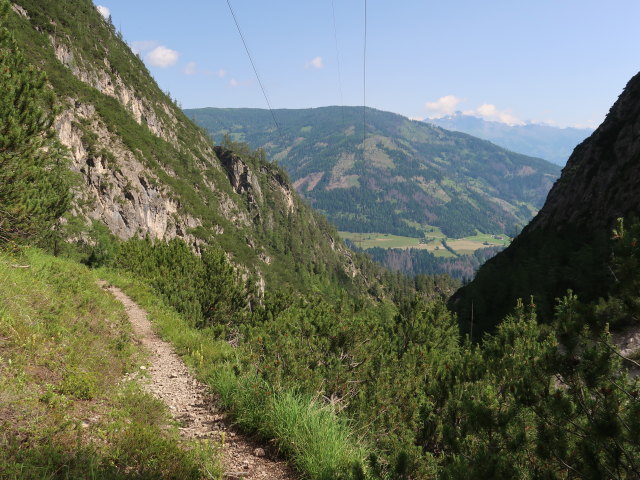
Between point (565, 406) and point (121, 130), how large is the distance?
104595 mm

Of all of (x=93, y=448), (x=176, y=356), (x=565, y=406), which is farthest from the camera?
(x=176, y=356)

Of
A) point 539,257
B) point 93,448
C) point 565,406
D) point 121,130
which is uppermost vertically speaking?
point 121,130

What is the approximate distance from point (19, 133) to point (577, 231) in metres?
60.4

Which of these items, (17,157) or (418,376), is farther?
(17,157)

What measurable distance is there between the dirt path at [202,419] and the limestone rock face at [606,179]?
153 ft

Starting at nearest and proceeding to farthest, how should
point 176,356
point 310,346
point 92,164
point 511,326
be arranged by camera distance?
point 310,346
point 511,326
point 176,356
point 92,164

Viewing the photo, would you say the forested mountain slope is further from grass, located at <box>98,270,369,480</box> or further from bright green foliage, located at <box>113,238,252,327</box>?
grass, located at <box>98,270,369,480</box>

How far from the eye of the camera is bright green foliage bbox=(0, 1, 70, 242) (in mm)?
9797

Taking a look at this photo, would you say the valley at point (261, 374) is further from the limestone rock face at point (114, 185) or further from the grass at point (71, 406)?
the limestone rock face at point (114, 185)

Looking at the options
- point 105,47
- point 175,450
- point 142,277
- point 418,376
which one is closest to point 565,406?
point 175,450

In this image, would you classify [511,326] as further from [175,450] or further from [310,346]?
[175,450]

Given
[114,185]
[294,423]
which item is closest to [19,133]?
[294,423]

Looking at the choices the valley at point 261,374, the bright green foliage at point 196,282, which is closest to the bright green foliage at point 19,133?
the valley at point 261,374

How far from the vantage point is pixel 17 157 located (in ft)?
34.1
